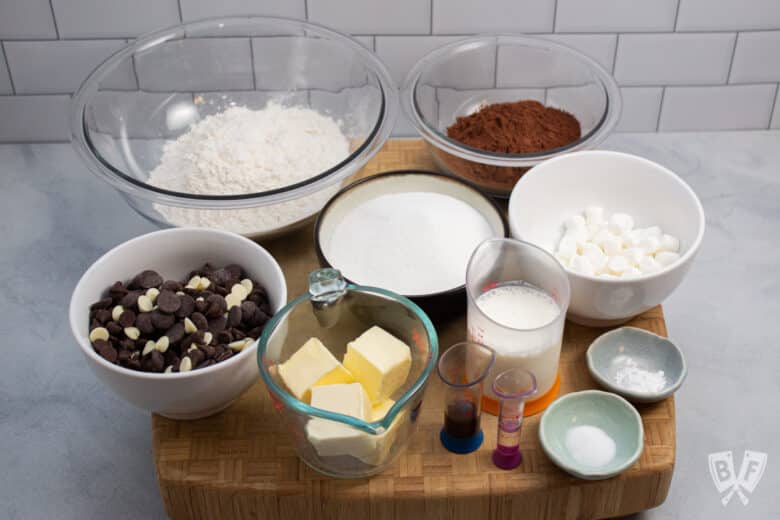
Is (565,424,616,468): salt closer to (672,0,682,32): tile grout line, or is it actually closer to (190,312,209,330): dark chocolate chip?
(190,312,209,330): dark chocolate chip

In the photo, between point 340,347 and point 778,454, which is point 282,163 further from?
point 778,454

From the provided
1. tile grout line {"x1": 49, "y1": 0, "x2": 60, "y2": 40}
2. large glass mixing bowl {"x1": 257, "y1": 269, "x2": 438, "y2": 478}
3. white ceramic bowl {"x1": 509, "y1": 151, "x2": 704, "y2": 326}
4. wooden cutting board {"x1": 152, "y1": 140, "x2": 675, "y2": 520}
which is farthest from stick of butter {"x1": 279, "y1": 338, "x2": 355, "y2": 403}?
tile grout line {"x1": 49, "y1": 0, "x2": 60, "y2": 40}

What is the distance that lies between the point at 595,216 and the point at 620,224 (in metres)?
0.05

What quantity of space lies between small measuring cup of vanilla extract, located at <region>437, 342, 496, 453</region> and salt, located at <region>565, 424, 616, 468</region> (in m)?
0.12

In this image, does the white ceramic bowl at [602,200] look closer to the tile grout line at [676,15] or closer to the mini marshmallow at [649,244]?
the mini marshmallow at [649,244]

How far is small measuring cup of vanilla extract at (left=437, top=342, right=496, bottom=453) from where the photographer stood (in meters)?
1.14

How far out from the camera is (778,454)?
4.54ft

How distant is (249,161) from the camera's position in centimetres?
143

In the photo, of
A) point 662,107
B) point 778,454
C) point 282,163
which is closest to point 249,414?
point 282,163

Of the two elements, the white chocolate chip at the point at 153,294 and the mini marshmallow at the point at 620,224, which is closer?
the white chocolate chip at the point at 153,294

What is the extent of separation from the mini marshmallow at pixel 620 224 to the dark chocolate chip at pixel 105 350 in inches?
28.7

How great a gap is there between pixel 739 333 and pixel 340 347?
0.74m

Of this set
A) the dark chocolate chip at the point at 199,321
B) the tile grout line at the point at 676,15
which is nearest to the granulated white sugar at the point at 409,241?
the dark chocolate chip at the point at 199,321

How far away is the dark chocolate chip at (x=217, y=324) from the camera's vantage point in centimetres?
121
